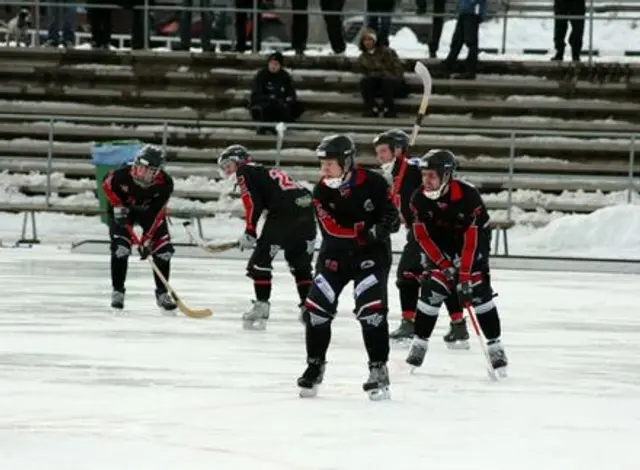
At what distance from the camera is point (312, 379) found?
973cm

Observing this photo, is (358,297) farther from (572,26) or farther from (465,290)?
(572,26)

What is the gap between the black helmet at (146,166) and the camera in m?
13.7

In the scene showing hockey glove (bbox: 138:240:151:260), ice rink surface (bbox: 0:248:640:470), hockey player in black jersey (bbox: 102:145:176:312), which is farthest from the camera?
hockey glove (bbox: 138:240:151:260)

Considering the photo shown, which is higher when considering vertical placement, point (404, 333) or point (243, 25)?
point (243, 25)

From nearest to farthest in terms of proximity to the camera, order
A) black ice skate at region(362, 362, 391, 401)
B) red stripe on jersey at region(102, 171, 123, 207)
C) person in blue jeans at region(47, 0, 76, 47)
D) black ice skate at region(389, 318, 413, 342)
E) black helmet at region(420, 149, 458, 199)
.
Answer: black ice skate at region(362, 362, 391, 401) → black helmet at region(420, 149, 458, 199) → black ice skate at region(389, 318, 413, 342) → red stripe on jersey at region(102, 171, 123, 207) → person in blue jeans at region(47, 0, 76, 47)

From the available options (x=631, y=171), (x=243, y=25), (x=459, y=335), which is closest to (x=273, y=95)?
(x=243, y=25)

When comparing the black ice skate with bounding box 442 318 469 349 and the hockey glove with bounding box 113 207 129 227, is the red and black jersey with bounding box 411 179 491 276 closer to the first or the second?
the black ice skate with bounding box 442 318 469 349

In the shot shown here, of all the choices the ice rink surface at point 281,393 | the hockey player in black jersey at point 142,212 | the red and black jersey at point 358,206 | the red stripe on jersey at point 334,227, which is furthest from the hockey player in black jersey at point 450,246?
the hockey player in black jersey at point 142,212

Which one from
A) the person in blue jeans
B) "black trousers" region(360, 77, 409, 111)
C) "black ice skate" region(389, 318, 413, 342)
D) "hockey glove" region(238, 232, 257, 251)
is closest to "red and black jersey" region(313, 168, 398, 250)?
"black ice skate" region(389, 318, 413, 342)

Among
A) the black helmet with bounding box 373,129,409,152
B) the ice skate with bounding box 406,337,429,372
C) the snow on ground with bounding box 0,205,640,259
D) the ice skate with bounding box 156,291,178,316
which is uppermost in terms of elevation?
the black helmet with bounding box 373,129,409,152

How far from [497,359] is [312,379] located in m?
1.41

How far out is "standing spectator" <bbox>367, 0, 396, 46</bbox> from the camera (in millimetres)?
23391

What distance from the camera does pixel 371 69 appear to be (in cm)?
2259

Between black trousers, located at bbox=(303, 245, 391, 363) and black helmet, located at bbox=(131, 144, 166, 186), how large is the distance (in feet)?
13.3
